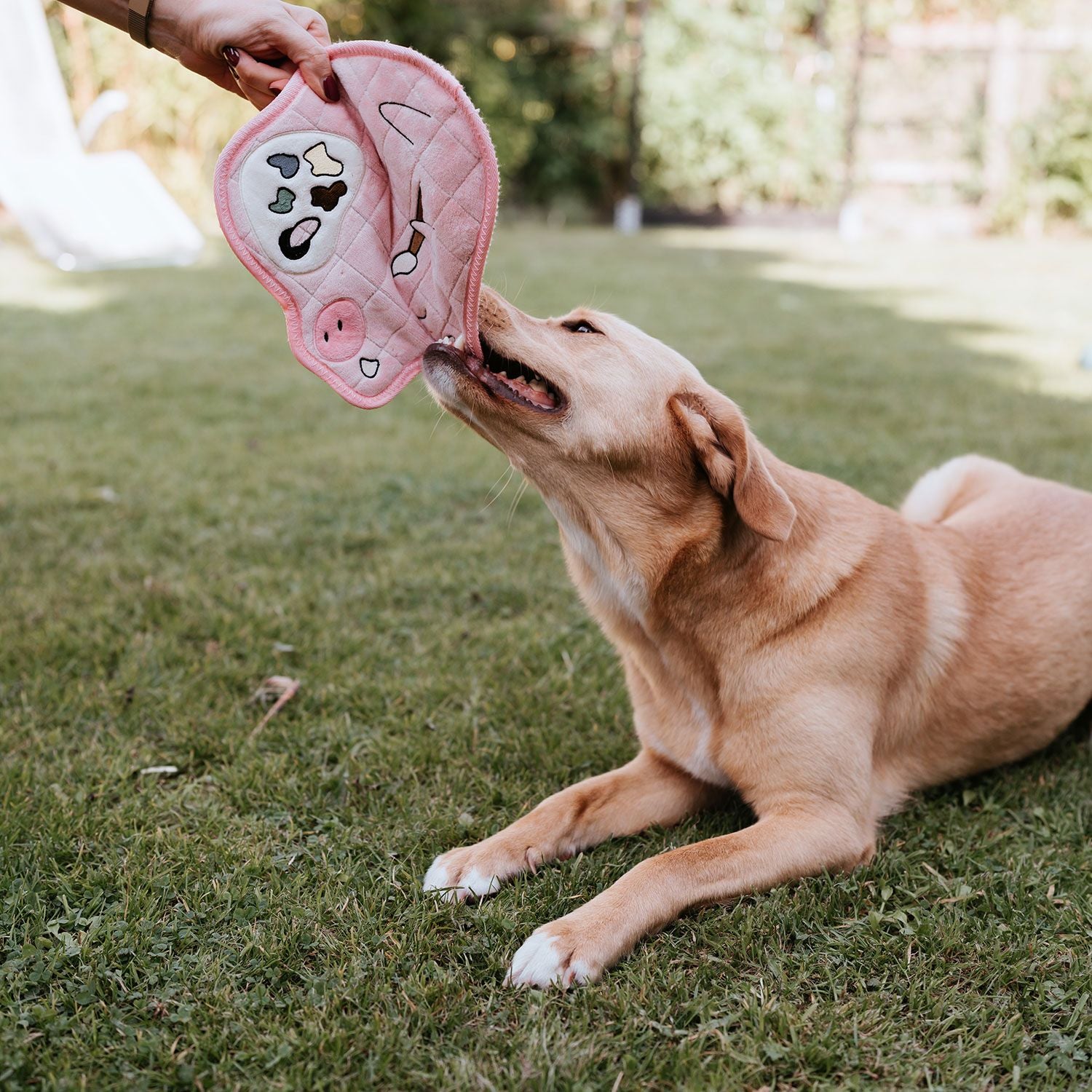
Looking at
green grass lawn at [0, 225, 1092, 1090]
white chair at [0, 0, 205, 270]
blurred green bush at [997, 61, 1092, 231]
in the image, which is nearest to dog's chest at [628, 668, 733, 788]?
green grass lawn at [0, 225, 1092, 1090]

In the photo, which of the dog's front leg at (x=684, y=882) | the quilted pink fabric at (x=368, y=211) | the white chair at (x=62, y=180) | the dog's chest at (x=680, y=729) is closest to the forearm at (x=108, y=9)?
the quilted pink fabric at (x=368, y=211)

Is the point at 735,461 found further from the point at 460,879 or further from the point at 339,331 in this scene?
the point at 460,879

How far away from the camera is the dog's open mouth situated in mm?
2725

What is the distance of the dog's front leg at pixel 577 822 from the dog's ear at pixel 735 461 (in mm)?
740

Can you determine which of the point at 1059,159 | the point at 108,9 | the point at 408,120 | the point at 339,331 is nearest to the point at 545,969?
the point at 339,331

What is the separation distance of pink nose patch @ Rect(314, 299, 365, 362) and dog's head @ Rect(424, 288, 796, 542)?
0.19 m

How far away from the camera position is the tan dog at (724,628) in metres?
2.60

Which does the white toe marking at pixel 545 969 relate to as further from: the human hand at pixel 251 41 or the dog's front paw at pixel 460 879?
the human hand at pixel 251 41

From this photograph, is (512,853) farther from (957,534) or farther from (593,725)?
(957,534)

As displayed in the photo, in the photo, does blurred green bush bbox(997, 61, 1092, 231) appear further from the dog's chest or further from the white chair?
the dog's chest

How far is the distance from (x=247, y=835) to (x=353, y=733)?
544 mm

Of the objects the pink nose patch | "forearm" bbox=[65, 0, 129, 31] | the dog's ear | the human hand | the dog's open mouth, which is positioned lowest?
the dog's ear

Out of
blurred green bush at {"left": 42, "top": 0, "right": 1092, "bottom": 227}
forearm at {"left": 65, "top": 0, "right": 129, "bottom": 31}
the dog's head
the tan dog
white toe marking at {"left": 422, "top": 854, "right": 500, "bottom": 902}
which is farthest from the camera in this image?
blurred green bush at {"left": 42, "top": 0, "right": 1092, "bottom": 227}

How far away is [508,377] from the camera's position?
2.82 metres
